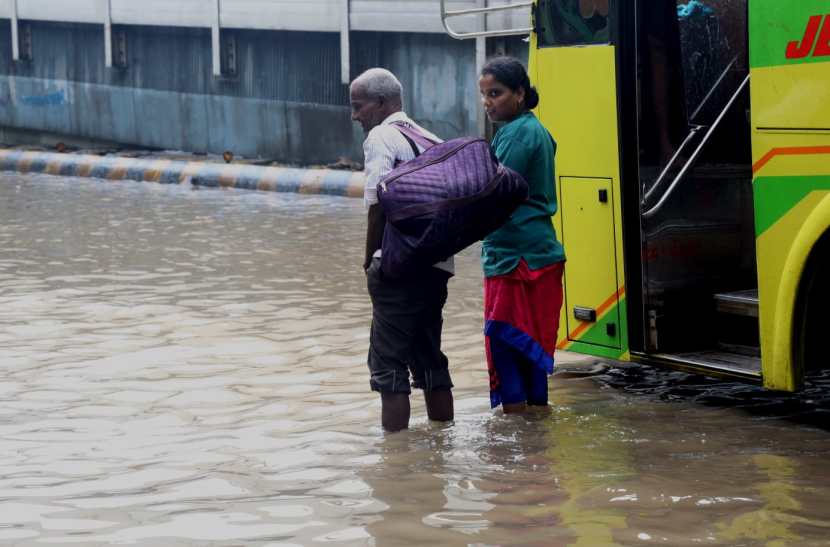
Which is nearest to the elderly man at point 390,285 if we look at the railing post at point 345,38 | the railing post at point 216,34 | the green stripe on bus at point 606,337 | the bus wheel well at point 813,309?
the green stripe on bus at point 606,337

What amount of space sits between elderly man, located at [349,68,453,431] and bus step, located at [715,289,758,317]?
1480 millimetres

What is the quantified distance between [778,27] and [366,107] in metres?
1.73

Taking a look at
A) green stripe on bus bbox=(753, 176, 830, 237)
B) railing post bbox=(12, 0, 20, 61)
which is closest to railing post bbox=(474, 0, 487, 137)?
railing post bbox=(12, 0, 20, 61)

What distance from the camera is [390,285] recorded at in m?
6.30

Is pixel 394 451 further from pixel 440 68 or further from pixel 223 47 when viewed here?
pixel 223 47

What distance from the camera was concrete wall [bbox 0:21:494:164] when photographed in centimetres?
1995

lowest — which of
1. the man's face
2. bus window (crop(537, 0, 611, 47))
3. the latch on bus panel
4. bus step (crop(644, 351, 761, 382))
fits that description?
bus step (crop(644, 351, 761, 382))

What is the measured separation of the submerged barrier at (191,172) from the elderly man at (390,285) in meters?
11.6

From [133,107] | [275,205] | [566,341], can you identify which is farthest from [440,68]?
[566,341]

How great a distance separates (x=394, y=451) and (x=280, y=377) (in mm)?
1932

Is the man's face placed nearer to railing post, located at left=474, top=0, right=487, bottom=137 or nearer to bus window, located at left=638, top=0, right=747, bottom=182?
bus window, located at left=638, top=0, right=747, bottom=182

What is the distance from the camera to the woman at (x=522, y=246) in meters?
6.54

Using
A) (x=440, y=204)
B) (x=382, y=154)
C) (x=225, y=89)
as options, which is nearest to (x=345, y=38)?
(x=225, y=89)

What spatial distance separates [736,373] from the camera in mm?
6809
